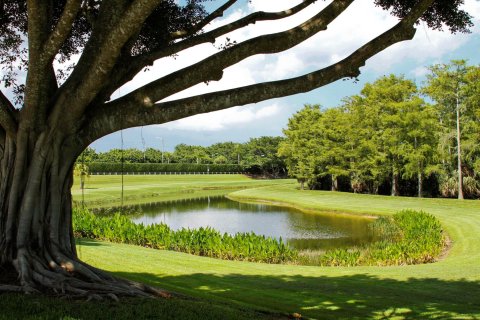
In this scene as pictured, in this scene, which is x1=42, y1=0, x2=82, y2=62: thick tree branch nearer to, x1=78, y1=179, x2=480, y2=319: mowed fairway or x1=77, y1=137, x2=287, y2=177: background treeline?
x1=78, y1=179, x2=480, y2=319: mowed fairway

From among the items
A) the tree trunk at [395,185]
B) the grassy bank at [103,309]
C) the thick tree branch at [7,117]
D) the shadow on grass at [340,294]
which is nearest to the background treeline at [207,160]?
the tree trunk at [395,185]

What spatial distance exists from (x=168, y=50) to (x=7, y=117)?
8.79ft

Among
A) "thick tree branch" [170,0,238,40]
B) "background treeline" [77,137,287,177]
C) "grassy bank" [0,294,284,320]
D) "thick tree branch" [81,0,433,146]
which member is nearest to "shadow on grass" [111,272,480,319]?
"grassy bank" [0,294,284,320]

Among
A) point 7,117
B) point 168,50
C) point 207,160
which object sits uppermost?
point 207,160

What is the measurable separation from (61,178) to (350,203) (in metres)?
32.7

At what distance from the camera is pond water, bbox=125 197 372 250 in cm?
2219

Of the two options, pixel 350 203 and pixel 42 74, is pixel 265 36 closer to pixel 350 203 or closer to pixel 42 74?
pixel 42 74

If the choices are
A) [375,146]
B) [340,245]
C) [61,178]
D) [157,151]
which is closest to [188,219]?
[340,245]

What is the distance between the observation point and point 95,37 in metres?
6.58

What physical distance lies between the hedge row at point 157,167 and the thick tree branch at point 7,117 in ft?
212

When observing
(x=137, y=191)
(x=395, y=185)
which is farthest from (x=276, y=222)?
(x=137, y=191)

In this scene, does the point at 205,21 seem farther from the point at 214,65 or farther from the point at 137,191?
the point at 137,191

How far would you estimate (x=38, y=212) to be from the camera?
259 inches

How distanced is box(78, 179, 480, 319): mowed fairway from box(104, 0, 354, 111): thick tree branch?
371 cm
